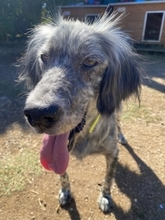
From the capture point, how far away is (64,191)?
106 inches

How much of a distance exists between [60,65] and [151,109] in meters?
3.12

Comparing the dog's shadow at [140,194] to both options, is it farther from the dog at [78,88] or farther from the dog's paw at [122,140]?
the dog's paw at [122,140]

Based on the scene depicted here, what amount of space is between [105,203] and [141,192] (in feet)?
1.80

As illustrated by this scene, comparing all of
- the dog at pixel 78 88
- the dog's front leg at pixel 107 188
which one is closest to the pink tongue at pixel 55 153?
the dog at pixel 78 88

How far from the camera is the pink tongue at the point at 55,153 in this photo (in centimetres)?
190

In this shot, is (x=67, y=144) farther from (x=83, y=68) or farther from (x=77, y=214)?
(x=77, y=214)

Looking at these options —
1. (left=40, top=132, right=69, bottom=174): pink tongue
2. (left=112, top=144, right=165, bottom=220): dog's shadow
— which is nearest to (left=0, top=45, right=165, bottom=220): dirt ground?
(left=112, top=144, right=165, bottom=220): dog's shadow

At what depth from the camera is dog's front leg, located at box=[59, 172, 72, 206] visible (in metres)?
2.65

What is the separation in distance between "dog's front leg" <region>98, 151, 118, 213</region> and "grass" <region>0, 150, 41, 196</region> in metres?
0.94

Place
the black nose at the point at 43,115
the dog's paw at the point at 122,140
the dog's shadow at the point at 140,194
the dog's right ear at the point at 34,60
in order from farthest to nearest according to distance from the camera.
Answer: the dog's paw at the point at 122,140 → the dog's shadow at the point at 140,194 → the dog's right ear at the point at 34,60 → the black nose at the point at 43,115

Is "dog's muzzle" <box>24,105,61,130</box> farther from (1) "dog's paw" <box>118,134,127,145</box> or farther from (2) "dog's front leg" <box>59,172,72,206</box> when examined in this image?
(1) "dog's paw" <box>118,134,127,145</box>

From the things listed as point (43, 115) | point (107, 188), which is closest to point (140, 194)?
point (107, 188)

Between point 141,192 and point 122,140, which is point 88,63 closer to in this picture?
point 141,192

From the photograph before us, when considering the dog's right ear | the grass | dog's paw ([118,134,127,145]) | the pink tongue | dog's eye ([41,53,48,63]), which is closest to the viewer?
the pink tongue
